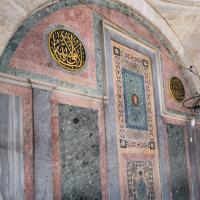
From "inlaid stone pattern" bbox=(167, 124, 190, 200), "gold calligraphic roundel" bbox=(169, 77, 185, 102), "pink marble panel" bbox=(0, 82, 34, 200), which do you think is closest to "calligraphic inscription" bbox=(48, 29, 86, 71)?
"pink marble panel" bbox=(0, 82, 34, 200)

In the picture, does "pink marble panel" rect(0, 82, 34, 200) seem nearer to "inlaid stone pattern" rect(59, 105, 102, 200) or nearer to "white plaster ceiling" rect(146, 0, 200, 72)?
"inlaid stone pattern" rect(59, 105, 102, 200)

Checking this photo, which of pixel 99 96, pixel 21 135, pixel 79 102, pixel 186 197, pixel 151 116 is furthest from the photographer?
pixel 186 197

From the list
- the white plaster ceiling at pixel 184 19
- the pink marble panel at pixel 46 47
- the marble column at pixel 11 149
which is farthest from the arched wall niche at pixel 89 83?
the white plaster ceiling at pixel 184 19

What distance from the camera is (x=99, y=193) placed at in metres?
4.50

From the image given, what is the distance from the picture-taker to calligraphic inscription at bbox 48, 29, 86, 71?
4.30 metres

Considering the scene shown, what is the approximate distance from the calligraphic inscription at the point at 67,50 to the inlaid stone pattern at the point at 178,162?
2368 millimetres

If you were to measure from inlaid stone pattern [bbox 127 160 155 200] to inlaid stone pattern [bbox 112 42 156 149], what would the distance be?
0.27 m

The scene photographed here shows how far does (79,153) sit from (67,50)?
1.25 m

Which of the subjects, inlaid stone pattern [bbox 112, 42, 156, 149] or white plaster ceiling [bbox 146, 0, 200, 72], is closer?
inlaid stone pattern [bbox 112, 42, 156, 149]

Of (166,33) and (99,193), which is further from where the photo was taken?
(166,33)

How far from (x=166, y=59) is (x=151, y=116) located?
1.45 m

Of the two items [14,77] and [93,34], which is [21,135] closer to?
[14,77]

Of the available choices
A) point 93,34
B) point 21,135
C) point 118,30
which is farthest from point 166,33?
point 21,135

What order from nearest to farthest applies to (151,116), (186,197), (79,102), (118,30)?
(79,102) → (118,30) → (151,116) → (186,197)
